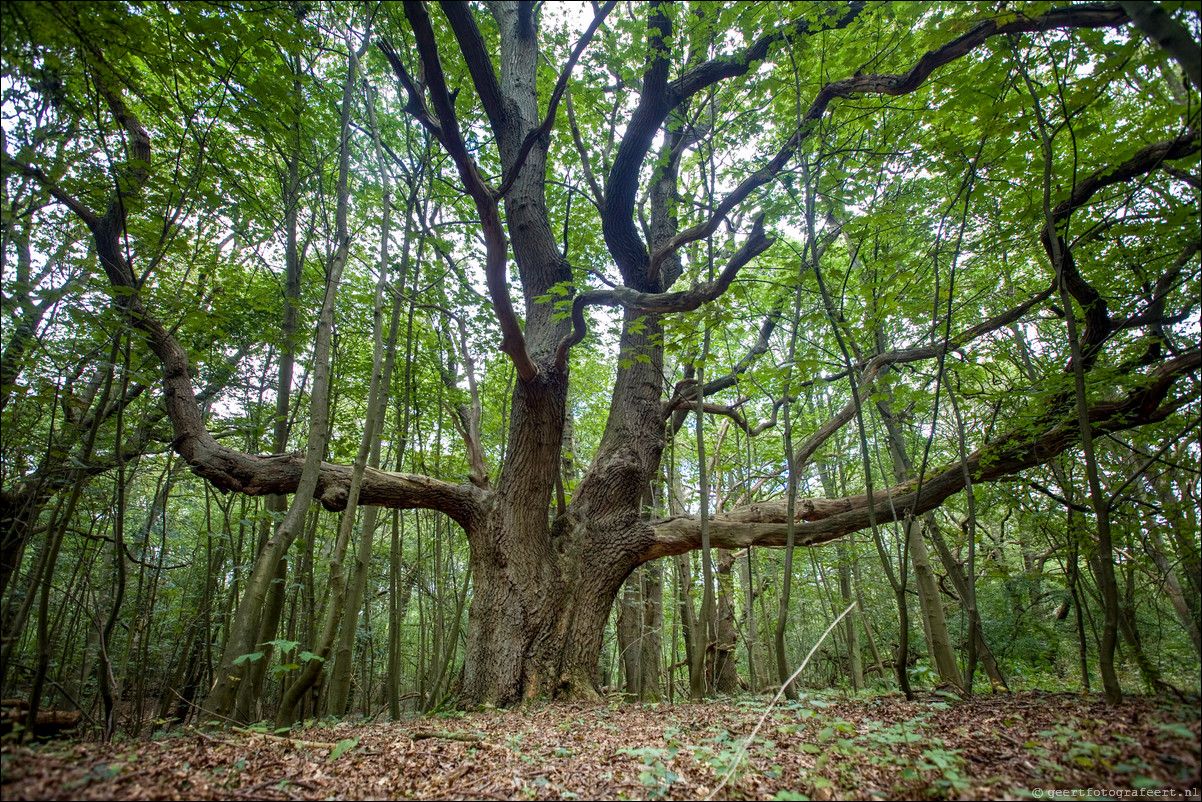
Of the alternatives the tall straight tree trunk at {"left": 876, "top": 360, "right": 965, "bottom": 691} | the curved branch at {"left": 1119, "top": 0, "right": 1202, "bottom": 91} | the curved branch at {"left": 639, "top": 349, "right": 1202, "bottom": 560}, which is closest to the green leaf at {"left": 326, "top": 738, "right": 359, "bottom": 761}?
the curved branch at {"left": 639, "top": 349, "right": 1202, "bottom": 560}

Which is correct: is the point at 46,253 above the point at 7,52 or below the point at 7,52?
below

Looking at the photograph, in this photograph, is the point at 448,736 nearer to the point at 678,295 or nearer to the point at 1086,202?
the point at 678,295

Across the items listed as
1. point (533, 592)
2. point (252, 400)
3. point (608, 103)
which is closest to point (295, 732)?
point (533, 592)

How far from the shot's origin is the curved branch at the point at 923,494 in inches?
138

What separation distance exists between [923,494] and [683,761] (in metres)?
3.49

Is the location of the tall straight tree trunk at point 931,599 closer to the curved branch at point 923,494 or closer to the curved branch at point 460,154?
the curved branch at point 923,494

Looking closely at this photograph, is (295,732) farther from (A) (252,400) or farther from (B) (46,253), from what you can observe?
(A) (252,400)

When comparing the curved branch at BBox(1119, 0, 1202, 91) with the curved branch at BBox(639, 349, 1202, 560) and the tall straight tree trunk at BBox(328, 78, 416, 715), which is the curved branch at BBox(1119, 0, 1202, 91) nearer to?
the curved branch at BBox(639, 349, 1202, 560)

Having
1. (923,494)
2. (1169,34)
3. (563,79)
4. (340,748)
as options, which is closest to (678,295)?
(563,79)

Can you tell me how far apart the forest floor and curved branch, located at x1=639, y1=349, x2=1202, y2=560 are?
1308mm

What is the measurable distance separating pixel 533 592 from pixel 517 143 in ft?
14.5

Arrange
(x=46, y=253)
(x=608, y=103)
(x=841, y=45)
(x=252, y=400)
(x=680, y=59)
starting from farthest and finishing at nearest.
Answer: (x=252, y=400) → (x=608, y=103) → (x=680, y=59) → (x=841, y=45) → (x=46, y=253)

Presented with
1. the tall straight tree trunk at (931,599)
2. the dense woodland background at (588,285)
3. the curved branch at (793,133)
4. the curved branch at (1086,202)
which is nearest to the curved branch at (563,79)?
the dense woodland background at (588,285)

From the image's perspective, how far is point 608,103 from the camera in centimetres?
588
